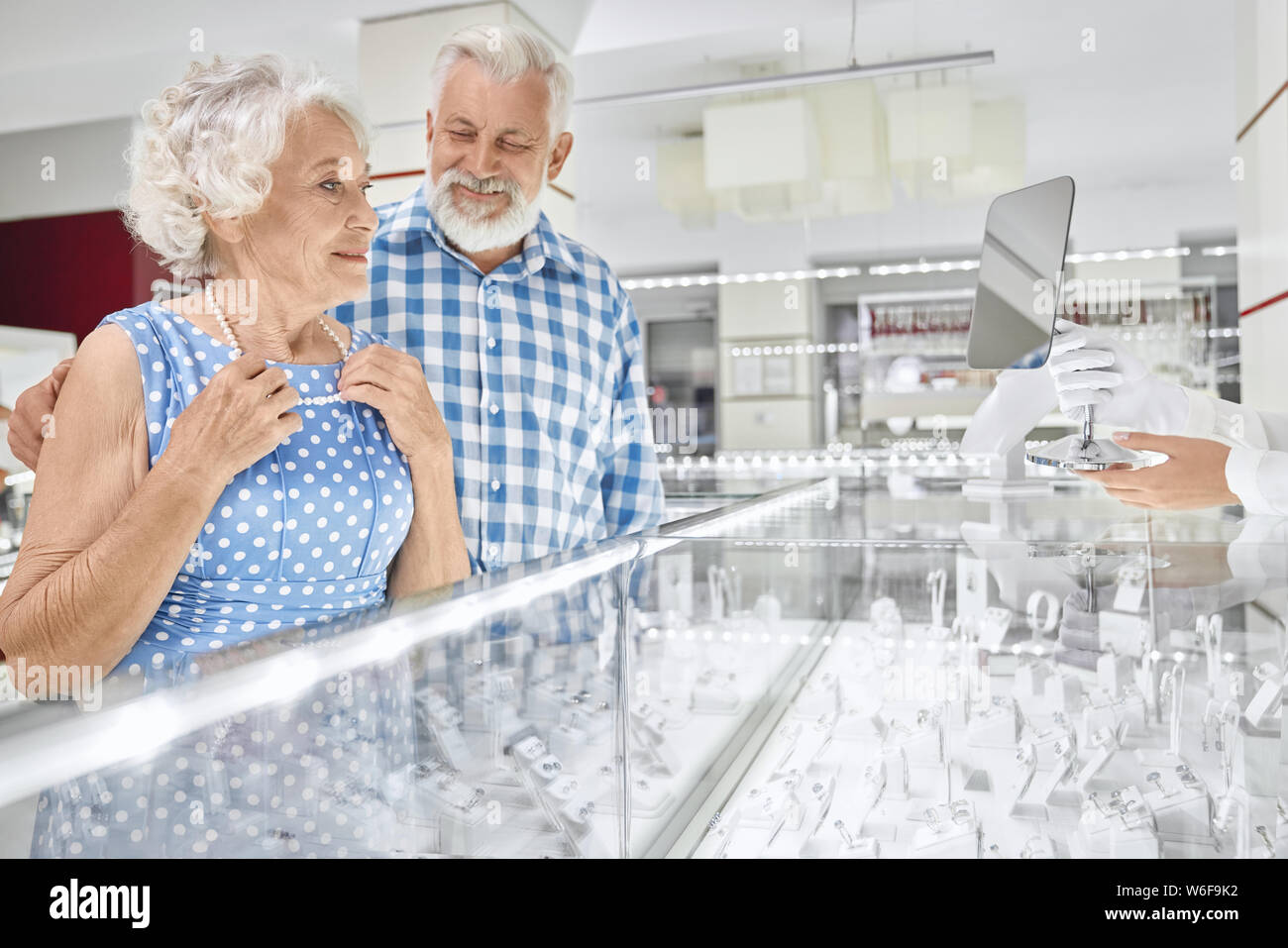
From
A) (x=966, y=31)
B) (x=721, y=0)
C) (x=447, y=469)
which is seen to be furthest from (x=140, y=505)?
(x=966, y=31)

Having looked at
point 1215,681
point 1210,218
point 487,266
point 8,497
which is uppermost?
point 1210,218

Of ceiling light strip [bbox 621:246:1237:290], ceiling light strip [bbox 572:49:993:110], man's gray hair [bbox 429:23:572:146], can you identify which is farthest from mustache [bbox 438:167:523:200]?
ceiling light strip [bbox 621:246:1237:290]

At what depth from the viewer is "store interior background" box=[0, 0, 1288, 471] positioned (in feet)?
13.3

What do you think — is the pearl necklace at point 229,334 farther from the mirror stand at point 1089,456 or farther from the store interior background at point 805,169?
the store interior background at point 805,169

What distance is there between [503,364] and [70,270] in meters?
5.27

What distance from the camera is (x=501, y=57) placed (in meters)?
1.50

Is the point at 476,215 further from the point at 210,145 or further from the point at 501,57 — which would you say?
the point at 210,145

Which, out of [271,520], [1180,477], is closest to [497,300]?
[271,520]

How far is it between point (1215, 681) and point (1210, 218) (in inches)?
274

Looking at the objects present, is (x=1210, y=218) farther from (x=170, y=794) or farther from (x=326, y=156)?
(x=170, y=794)

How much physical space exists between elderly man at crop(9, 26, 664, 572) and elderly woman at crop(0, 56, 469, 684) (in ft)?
0.94

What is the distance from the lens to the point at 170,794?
46 cm

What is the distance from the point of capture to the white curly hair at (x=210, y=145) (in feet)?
3.65

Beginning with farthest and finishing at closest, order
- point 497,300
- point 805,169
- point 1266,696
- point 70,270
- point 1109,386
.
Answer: point 70,270
point 805,169
point 497,300
point 1109,386
point 1266,696
